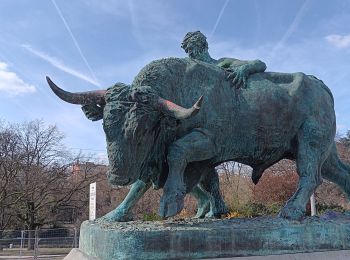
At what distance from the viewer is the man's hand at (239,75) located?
4449 mm

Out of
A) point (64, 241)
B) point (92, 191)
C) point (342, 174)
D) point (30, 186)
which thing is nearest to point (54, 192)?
point (30, 186)

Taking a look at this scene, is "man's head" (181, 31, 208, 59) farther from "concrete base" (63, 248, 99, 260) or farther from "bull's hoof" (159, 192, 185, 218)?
"concrete base" (63, 248, 99, 260)

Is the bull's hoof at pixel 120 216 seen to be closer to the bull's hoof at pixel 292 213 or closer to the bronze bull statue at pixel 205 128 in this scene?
the bronze bull statue at pixel 205 128

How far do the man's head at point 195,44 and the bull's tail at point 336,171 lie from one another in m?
1.88

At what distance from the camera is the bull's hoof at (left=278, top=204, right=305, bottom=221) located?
406 cm

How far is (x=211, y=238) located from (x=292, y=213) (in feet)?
3.39

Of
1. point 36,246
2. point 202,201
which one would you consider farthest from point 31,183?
point 202,201

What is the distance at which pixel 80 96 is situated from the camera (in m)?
3.91

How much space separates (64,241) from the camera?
21469 mm

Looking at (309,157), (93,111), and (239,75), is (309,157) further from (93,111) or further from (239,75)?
(93,111)

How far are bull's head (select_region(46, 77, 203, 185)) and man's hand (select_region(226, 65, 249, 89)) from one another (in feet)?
3.47

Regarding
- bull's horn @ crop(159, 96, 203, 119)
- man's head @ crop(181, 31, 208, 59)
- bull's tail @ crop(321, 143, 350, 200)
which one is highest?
man's head @ crop(181, 31, 208, 59)

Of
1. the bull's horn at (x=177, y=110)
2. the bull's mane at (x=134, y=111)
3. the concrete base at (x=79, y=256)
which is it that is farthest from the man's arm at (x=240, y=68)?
the concrete base at (x=79, y=256)

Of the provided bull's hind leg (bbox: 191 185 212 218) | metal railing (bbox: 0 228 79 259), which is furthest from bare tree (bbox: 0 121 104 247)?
bull's hind leg (bbox: 191 185 212 218)
